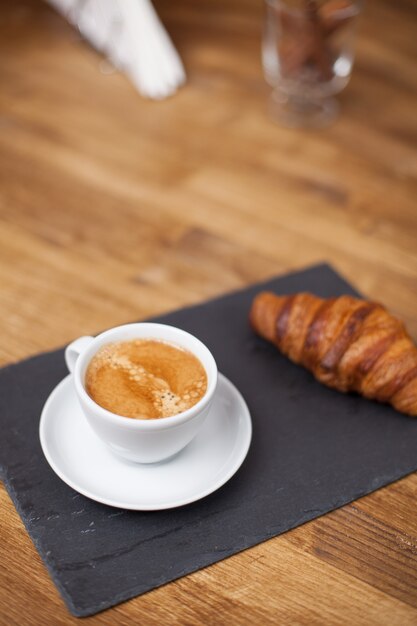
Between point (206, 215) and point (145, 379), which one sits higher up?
point (145, 379)

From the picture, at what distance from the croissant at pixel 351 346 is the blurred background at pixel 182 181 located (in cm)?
20

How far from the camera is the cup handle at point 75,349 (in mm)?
903

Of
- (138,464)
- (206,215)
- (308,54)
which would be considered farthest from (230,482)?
(308,54)

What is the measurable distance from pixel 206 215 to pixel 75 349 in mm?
573

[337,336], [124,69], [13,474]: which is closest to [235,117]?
[124,69]

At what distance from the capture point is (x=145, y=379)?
88 centimetres

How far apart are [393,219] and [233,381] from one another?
1.86 ft

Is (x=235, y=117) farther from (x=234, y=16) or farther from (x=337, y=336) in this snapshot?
(x=337, y=336)

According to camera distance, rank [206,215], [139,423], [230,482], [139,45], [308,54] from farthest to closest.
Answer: [139,45], [308,54], [206,215], [230,482], [139,423]

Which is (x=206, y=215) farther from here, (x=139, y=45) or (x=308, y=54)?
(x=139, y=45)

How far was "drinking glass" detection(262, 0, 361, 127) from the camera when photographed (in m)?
1.55

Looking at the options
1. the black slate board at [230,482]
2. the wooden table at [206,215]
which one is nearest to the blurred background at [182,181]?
the wooden table at [206,215]

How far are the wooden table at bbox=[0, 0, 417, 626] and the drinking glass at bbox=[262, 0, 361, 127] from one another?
0.19ft

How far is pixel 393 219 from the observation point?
143cm
